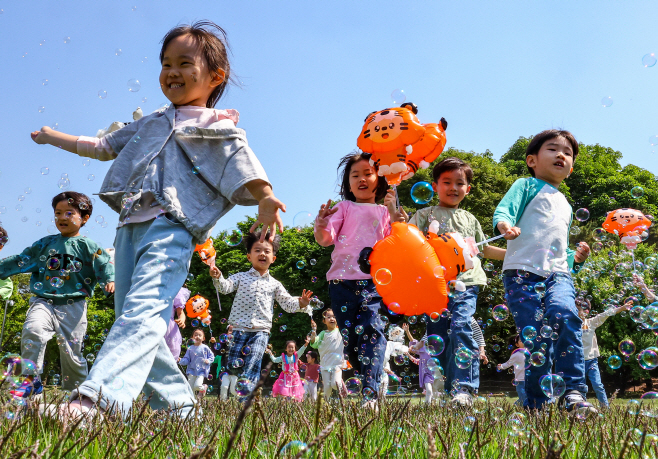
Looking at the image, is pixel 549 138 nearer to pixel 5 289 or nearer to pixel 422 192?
pixel 422 192

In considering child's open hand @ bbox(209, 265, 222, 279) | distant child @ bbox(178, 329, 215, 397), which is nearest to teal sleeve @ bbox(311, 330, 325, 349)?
child's open hand @ bbox(209, 265, 222, 279)

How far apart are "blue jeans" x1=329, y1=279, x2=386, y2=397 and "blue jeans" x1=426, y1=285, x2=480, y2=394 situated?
616mm

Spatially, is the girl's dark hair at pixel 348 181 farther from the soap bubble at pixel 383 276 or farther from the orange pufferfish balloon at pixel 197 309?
the orange pufferfish balloon at pixel 197 309

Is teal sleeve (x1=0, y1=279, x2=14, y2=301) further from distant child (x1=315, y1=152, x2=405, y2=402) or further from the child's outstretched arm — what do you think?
the child's outstretched arm

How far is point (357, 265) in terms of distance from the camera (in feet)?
15.3

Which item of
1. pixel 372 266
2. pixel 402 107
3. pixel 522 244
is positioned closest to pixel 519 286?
pixel 522 244

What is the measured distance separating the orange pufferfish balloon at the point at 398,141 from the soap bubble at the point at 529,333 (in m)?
1.68

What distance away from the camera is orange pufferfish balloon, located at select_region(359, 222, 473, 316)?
419cm

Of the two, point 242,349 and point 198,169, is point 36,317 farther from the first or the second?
point 198,169

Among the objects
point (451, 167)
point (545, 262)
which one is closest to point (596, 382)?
point (451, 167)

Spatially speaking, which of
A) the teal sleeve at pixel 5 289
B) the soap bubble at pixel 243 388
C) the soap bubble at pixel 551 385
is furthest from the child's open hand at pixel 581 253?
the teal sleeve at pixel 5 289

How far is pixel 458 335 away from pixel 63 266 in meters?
3.61

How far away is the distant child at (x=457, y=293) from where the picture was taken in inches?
187

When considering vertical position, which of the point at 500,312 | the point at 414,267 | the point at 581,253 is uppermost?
the point at 581,253
